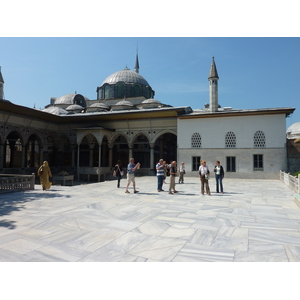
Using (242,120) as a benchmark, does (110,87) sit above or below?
above

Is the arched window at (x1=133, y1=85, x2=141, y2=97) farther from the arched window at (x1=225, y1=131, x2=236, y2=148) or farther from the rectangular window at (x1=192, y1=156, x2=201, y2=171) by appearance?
the arched window at (x1=225, y1=131, x2=236, y2=148)

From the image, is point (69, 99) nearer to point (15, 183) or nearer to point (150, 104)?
point (150, 104)

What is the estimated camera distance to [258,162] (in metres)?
18.0

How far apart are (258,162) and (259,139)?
1709mm

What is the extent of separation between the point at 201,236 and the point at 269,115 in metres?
16.2

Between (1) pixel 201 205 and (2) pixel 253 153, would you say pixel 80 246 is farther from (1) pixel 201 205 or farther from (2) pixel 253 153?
(2) pixel 253 153

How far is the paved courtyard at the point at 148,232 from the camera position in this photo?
3465 millimetres

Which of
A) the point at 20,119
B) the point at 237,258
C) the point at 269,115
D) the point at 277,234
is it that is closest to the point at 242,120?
the point at 269,115

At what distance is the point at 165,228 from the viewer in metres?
4.81

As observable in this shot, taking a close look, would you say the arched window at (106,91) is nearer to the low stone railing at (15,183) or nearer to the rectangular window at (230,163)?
the rectangular window at (230,163)

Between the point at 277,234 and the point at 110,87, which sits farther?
the point at 110,87

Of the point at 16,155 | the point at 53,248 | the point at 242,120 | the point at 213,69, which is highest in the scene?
the point at 213,69

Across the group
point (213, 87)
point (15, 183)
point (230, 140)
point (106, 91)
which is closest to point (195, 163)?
point (230, 140)

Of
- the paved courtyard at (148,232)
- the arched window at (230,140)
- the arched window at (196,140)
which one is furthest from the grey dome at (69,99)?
the paved courtyard at (148,232)
